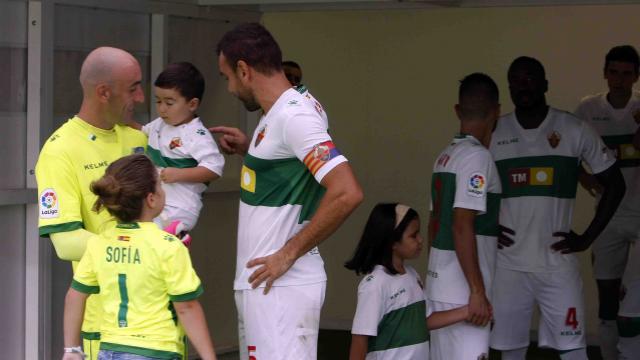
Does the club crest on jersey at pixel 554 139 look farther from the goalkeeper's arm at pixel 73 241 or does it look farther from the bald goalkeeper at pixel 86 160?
the goalkeeper's arm at pixel 73 241

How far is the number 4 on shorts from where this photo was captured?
608 centimetres

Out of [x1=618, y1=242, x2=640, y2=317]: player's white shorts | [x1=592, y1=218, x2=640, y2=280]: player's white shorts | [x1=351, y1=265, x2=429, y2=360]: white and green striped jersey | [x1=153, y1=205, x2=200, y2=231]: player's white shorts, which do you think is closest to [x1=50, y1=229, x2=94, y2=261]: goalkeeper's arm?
[x1=153, y1=205, x2=200, y2=231]: player's white shorts

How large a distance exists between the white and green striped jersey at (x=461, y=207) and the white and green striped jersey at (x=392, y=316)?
33 cm

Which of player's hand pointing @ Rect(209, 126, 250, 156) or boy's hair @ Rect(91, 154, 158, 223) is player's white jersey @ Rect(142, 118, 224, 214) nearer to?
player's hand pointing @ Rect(209, 126, 250, 156)

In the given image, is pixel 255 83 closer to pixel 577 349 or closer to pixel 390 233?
pixel 390 233

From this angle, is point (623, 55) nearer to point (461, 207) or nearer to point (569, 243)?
point (569, 243)

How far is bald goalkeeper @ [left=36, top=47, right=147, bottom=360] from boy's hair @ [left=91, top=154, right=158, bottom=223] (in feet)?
0.84

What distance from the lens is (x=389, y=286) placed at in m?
5.28

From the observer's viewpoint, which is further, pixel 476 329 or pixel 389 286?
pixel 476 329

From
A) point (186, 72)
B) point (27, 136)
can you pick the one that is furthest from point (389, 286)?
point (27, 136)

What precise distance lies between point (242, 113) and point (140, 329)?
3752 millimetres

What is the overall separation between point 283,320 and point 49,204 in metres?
0.96

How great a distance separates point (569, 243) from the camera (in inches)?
242

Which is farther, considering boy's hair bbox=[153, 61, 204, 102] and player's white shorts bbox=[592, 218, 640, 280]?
player's white shorts bbox=[592, 218, 640, 280]
